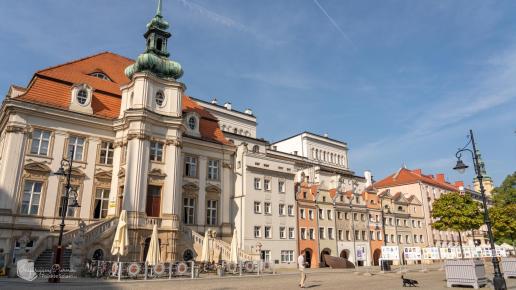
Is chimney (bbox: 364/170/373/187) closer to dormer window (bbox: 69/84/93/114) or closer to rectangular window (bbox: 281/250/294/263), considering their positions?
rectangular window (bbox: 281/250/294/263)

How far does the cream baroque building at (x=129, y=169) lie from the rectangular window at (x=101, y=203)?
86 mm

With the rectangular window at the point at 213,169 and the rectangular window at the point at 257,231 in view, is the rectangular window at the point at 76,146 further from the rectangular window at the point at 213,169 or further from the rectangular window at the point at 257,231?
the rectangular window at the point at 257,231

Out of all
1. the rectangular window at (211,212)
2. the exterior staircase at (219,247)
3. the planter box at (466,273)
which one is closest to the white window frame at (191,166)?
the rectangular window at (211,212)

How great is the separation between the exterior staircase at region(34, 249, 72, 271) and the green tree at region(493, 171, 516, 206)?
2533 inches

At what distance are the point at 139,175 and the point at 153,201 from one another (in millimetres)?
2706

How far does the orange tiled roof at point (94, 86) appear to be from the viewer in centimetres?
3244

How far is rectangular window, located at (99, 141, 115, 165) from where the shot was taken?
34562mm

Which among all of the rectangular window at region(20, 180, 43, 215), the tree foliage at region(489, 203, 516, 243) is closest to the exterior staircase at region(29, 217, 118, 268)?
the rectangular window at region(20, 180, 43, 215)

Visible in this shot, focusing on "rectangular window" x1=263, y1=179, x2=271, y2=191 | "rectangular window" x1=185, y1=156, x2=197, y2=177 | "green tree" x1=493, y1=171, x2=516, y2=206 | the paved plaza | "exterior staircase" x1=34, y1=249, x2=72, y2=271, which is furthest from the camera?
"green tree" x1=493, y1=171, x2=516, y2=206

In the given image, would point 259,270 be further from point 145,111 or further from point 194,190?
point 145,111

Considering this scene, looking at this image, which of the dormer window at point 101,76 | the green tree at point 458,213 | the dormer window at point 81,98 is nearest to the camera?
the dormer window at point 81,98

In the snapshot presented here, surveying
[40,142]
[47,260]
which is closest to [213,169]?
[40,142]

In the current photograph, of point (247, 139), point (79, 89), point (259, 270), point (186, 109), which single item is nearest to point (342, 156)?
point (247, 139)

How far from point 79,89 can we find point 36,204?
10.2m
